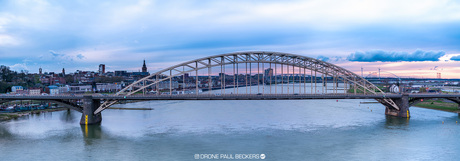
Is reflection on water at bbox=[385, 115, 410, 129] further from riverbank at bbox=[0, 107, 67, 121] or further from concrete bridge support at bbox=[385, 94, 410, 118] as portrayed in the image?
riverbank at bbox=[0, 107, 67, 121]

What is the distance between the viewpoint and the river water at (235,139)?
110ft

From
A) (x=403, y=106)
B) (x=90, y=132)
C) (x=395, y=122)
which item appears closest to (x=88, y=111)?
(x=90, y=132)

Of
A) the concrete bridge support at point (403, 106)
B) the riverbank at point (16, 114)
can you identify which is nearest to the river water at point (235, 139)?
the concrete bridge support at point (403, 106)

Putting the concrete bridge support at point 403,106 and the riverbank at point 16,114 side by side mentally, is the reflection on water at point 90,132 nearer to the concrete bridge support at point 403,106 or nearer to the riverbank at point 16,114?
the riverbank at point 16,114

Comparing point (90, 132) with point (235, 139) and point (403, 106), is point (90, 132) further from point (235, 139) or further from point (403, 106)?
point (403, 106)

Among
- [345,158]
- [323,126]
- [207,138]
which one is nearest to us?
[345,158]

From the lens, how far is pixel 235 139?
40156 mm

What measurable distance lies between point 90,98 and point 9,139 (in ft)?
39.5

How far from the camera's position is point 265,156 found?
32656mm

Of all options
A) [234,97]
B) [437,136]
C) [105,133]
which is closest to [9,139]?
[105,133]

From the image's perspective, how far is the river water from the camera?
110ft

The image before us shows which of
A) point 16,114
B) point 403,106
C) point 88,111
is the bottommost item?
point 16,114

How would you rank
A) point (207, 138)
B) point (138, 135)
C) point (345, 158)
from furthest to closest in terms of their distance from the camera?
point (138, 135) → point (207, 138) → point (345, 158)

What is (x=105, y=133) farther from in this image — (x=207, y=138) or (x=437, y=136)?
(x=437, y=136)
